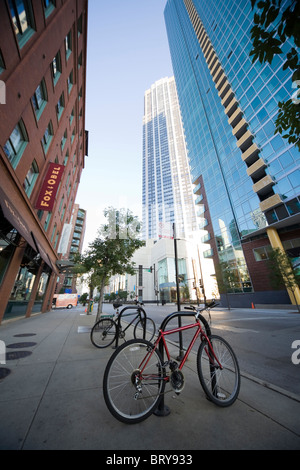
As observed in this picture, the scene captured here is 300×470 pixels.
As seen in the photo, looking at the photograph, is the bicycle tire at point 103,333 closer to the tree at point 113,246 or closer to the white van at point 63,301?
the tree at point 113,246

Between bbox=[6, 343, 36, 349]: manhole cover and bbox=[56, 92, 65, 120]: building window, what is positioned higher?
bbox=[56, 92, 65, 120]: building window

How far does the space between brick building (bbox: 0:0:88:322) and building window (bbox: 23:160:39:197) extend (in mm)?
55

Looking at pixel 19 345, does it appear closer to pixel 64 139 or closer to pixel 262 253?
pixel 64 139

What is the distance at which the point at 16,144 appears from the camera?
28.8 ft

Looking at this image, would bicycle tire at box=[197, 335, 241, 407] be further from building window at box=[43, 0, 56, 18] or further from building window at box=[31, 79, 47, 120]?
building window at box=[43, 0, 56, 18]

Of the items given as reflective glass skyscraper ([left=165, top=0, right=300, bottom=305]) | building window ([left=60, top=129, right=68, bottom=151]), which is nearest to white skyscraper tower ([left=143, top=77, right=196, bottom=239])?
reflective glass skyscraper ([left=165, top=0, right=300, bottom=305])

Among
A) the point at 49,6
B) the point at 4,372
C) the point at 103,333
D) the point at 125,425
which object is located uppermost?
the point at 49,6

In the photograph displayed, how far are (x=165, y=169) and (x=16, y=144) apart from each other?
12523 cm

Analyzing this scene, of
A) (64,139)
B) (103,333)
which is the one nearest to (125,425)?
(103,333)

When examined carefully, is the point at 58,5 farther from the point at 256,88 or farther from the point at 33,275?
the point at 256,88

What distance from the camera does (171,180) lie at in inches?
4742

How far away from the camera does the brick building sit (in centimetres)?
714
